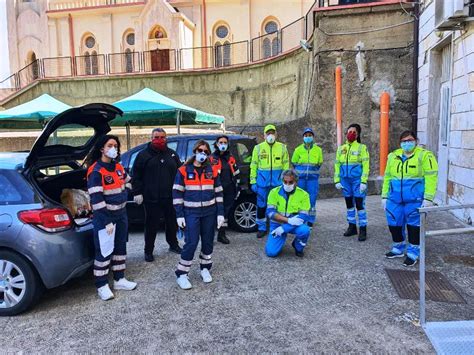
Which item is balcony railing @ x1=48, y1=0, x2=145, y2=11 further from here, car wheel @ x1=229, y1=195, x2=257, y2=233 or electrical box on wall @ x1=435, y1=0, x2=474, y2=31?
car wheel @ x1=229, y1=195, x2=257, y2=233

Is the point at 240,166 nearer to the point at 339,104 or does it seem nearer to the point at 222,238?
the point at 222,238

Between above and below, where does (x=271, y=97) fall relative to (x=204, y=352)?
above

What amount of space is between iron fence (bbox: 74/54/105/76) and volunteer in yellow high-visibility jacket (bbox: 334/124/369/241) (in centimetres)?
2281

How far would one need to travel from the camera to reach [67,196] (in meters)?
4.52

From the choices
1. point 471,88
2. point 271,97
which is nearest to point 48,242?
point 471,88

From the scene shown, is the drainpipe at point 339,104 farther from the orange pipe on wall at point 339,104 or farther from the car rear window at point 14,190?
the car rear window at point 14,190

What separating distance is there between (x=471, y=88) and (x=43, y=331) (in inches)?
283

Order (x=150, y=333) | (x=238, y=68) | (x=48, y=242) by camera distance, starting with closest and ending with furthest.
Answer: (x=150, y=333) → (x=48, y=242) → (x=238, y=68)

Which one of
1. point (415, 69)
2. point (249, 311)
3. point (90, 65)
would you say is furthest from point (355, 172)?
point (90, 65)

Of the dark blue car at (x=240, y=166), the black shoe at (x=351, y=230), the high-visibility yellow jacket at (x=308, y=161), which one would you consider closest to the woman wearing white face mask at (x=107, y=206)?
the dark blue car at (x=240, y=166)

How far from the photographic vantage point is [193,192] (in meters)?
4.36

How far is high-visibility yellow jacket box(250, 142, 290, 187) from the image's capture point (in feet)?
20.9

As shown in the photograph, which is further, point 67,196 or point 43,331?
point 67,196

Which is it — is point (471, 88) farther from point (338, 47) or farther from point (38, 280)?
point (38, 280)
